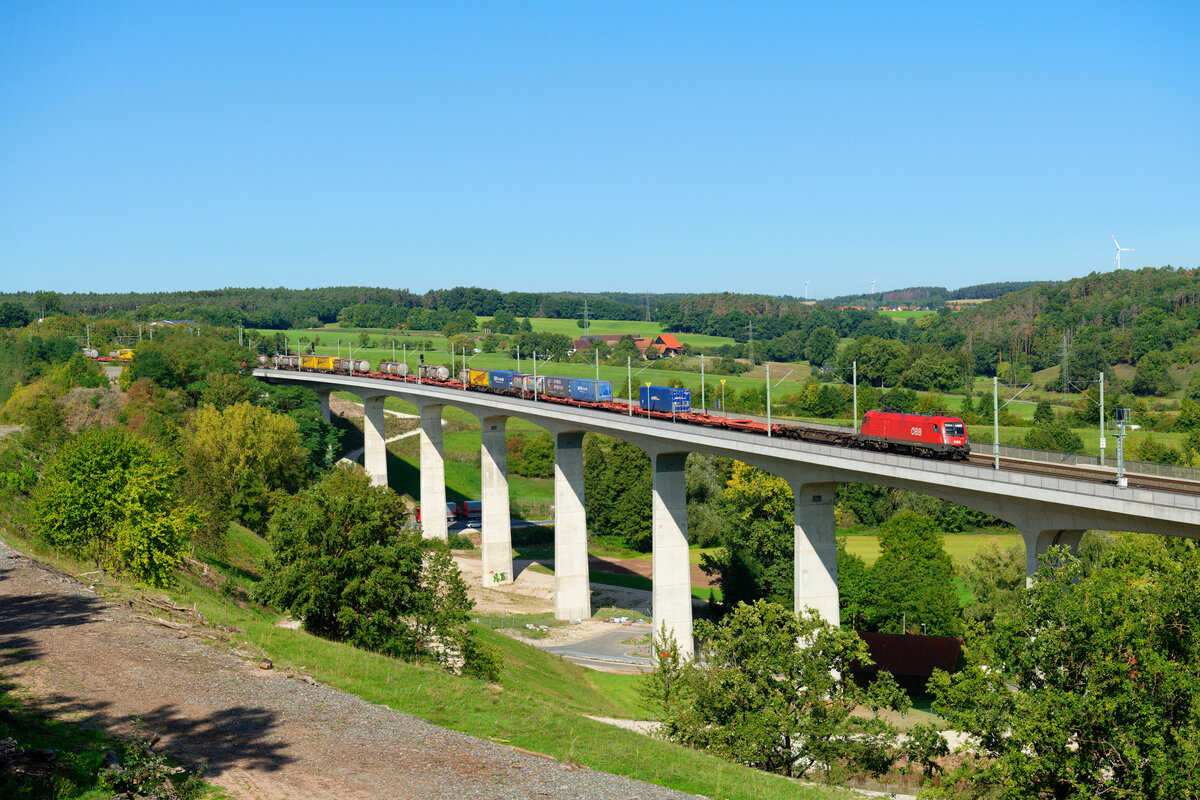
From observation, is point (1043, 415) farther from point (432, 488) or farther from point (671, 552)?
point (671, 552)

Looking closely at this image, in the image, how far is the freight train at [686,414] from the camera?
50406 mm

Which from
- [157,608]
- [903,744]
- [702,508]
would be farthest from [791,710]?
[702,508]

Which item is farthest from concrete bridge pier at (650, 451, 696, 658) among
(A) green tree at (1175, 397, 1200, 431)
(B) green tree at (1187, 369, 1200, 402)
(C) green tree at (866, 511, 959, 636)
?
(B) green tree at (1187, 369, 1200, 402)

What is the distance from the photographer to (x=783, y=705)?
31.4 metres

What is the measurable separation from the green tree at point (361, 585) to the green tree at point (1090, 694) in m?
18.4

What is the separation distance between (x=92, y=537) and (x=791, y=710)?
28.4 meters

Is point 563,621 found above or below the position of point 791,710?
below

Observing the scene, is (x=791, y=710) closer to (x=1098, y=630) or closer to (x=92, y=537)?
(x=1098, y=630)

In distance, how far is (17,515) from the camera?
152 feet

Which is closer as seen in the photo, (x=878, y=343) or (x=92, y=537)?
(x=92, y=537)

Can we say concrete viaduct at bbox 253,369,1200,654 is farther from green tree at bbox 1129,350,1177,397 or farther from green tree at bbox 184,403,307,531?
green tree at bbox 1129,350,1177,397

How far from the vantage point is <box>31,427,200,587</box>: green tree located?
3897cm

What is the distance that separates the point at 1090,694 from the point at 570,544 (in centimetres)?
5493

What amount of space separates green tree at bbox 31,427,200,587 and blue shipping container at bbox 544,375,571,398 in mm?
44109
